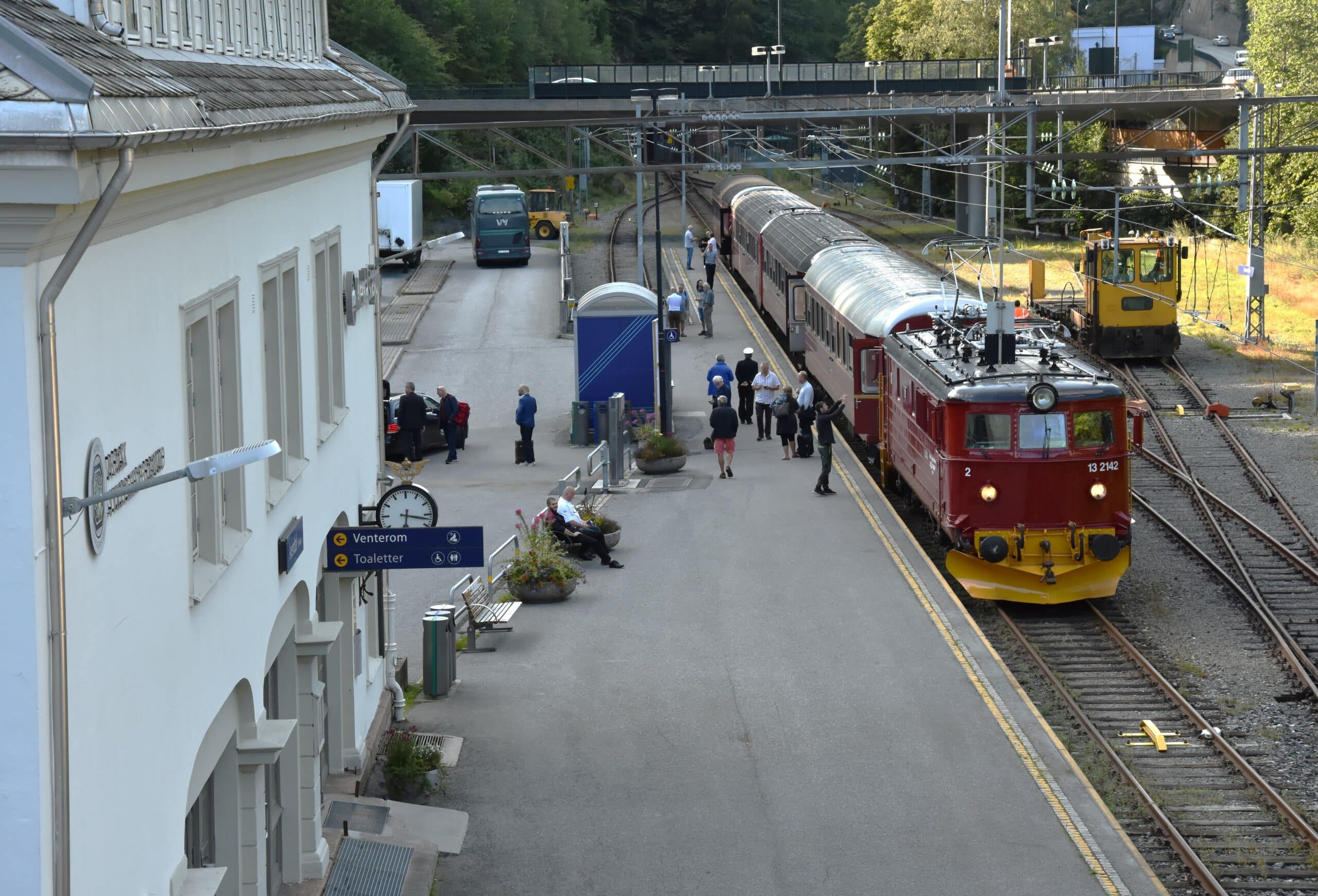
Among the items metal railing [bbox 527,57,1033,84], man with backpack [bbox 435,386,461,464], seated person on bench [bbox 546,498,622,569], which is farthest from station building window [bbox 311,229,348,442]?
metal railing [bbox 527,57,1033,84]

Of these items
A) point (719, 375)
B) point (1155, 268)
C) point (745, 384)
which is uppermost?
point (1155, 268)

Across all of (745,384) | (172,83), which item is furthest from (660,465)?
(172,83)

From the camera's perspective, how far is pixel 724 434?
24.7 meters

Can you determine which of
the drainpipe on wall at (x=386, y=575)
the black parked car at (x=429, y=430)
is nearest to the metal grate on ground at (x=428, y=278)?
the black parked car at (x=429, y=430)

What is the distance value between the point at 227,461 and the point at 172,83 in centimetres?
167

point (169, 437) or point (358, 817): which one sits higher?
point (169, 437)

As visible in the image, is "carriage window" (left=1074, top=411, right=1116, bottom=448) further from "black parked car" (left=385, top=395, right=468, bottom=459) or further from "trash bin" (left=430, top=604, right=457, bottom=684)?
"black parked car" (left=385, top=395, right=468, bottom=459)

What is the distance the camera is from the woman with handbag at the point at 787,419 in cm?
2578

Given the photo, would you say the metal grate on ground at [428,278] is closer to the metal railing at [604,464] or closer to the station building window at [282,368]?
the metal railing at [604,464]

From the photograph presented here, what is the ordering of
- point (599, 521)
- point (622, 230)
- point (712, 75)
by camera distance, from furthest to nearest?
point (712, 75) → point (622, 230) → point (599, 521)

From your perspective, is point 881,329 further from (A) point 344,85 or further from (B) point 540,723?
(A) point 344,85

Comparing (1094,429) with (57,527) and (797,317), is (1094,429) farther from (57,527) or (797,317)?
(797,317)

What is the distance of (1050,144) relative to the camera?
3120cm

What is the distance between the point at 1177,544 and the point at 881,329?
5.15m
